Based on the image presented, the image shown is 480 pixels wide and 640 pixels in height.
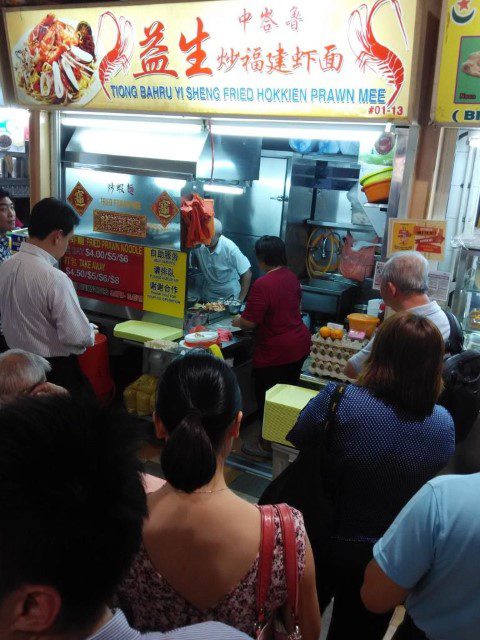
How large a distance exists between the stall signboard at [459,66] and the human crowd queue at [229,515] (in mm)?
816

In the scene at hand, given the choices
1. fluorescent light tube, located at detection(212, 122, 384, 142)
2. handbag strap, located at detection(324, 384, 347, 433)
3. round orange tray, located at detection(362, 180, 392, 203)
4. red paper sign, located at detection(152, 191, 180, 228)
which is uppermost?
fluorescent light tube, located at detection(212, 122, 384, 142)

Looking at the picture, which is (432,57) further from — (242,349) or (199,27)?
(242,349)

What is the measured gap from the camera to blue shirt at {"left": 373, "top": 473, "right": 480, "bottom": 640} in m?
1.42

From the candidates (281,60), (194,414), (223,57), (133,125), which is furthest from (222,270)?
(194,414)

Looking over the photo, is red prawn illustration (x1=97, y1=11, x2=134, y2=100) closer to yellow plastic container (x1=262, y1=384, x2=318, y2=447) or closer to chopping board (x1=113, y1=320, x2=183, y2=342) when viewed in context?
chopping board (x1=113, y1=320, x2=183, y2=342)

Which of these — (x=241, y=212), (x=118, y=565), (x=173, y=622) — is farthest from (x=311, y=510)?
(x=241, y=212)

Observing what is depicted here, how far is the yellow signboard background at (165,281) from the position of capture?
15.2ft

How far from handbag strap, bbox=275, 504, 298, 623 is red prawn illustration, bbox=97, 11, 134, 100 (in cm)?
352

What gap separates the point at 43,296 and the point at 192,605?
2.47m

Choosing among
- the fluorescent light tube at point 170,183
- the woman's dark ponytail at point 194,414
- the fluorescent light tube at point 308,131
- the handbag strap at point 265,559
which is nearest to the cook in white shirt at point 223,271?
the fluorescent light tube at point 170,183

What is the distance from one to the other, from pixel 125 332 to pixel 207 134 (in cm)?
174

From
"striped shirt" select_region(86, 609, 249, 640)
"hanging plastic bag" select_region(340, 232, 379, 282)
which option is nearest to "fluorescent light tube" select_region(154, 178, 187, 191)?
"hanging plastic bag" select_region(340, 232, 379, 282)

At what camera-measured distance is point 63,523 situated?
0.84 m

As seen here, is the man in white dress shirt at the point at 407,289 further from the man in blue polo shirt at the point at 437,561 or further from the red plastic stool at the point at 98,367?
the red plastic stool at the point at 98,367
